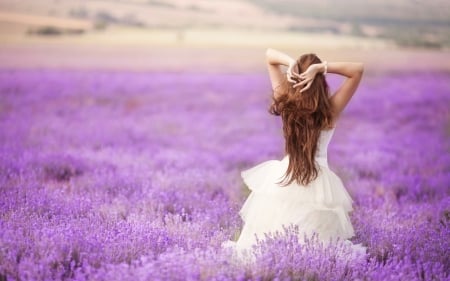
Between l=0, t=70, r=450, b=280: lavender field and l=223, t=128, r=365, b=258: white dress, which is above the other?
l=223, t=128, r=365, b=258: white dress

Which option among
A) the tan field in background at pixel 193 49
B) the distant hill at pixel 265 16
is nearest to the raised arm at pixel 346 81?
the distant hill at pixel 265 16

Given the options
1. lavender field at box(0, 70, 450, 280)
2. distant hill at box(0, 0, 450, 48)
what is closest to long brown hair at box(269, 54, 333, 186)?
lavender field at box(0, 70, 450, 280)

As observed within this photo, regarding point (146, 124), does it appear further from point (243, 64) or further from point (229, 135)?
point (243, 64)

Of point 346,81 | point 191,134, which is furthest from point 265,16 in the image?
point 346,81

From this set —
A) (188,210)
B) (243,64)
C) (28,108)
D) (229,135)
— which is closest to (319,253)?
(188,210)

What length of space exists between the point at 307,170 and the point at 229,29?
23.1ft

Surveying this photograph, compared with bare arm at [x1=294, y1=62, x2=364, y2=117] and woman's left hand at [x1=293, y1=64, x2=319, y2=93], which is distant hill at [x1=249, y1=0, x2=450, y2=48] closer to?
bare arm at [x1=294, y1=62, x2=364, y2=117]

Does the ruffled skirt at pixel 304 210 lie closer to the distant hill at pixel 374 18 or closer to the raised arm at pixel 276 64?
the raised arm at pixel 276 64

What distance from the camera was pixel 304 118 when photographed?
10.5 ft

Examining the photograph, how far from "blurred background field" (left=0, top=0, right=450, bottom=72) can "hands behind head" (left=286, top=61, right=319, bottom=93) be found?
18.3ft

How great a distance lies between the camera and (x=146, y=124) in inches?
339

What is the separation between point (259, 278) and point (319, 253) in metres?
0.43

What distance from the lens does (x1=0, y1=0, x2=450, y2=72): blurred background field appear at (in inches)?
339

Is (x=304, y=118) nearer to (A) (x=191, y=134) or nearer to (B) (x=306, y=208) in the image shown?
(B) (x=306, y=208)
